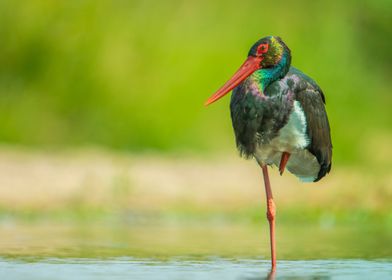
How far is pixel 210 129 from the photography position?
13.8 meters

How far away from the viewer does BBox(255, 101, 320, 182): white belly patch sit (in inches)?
300

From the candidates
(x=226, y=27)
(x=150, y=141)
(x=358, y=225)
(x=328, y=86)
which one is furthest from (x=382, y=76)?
(x=358, y=225)

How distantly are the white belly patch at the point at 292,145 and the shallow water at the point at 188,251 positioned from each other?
66 cm

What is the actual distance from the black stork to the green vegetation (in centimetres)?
542

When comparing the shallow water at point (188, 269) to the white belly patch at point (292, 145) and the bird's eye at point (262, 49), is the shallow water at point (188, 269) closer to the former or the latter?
the white belly patch at point (292, 145)

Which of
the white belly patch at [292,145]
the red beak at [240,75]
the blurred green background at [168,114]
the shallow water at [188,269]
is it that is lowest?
the shallow water at [188,269]

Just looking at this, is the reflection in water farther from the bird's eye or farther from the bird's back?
the bird's eye

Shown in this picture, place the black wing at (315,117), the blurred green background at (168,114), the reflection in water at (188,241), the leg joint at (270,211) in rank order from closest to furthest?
the black wing at (315,117)
the leg joint at (270,211)
the reflection in water at (188,241)
the blurred green background at (168,114)

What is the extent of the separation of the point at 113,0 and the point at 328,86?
9.44 ft

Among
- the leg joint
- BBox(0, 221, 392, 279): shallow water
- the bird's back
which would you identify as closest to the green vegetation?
BBox(0, 221, 392, 279): shallow water

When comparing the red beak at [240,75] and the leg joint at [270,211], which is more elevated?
the red beak at [240,75]

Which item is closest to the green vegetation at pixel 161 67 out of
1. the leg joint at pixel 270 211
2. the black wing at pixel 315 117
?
the leg joint at pixel 270 211

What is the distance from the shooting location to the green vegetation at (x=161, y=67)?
1370 cm

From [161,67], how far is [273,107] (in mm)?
6894
